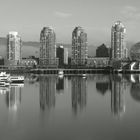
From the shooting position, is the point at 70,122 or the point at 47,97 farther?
the point at 47,97

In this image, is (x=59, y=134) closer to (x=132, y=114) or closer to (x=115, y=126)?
(x=115, y=126)

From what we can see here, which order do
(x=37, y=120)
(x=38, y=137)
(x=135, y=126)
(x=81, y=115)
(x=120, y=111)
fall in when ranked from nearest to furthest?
1. (x=38, y=137)
2. (x=135, y=126)
3. (x=37, y=120)
4. (x=81, y=115)
5. (x=120, y=111)

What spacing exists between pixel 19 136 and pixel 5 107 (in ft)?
62.2

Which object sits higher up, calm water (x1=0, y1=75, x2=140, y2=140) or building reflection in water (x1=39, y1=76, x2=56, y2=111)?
building reflection in water (x1=39, y1=76, x2=56, y2=111)

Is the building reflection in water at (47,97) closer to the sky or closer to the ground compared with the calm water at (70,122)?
closer to the sky

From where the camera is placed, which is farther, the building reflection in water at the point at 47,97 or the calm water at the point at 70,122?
the building reflection in water at the point at 47,97

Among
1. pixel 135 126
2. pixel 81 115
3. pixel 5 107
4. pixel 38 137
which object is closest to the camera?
pixel 38 137

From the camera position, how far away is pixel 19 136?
29.5 m

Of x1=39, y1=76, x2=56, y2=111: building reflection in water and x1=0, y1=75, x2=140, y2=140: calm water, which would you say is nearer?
x1=0, y1=75, x2=140, y2=140: calm water

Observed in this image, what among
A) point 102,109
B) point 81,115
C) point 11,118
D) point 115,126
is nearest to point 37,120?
point 11,118

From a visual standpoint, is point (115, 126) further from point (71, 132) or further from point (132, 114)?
point (132, 114)

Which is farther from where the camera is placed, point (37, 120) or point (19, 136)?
point (37, 120)

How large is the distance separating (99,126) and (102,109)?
40.2 feet

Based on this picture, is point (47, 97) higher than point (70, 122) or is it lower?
higher
